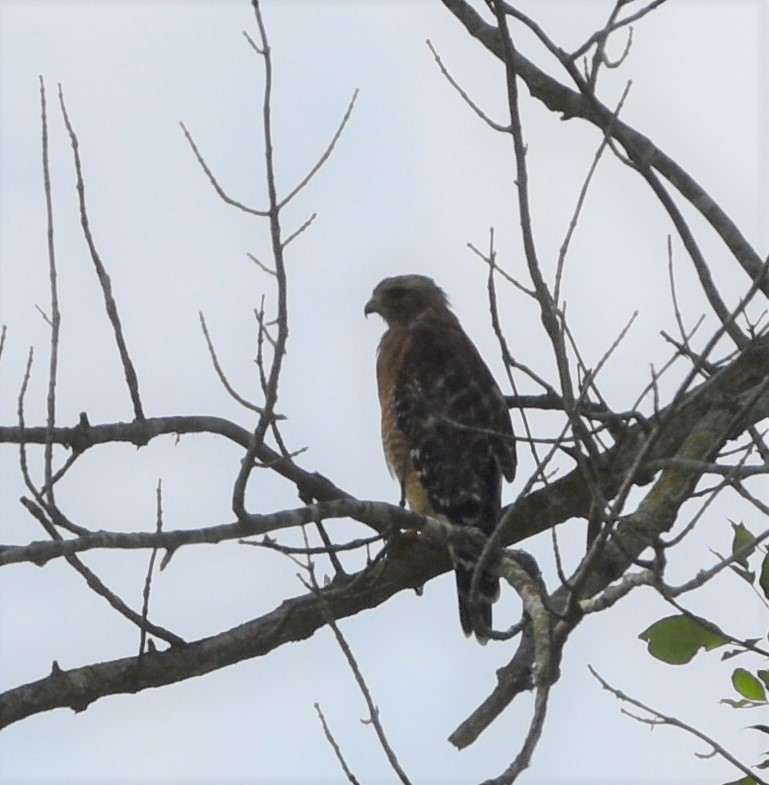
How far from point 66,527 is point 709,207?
2974 mm

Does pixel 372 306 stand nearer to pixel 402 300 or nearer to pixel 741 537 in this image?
pixel 402 300

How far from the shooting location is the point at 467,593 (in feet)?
20.5

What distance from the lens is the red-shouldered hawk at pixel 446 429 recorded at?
680 cm

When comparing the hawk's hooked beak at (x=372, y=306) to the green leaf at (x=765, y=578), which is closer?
the green leaf at (x=765, y=578)

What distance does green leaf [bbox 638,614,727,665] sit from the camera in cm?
431

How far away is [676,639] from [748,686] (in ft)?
1.23

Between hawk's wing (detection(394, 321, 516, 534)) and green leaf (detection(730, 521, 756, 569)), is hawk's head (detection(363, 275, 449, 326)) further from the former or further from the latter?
green leaf (detection(730, 521, 756, 569))

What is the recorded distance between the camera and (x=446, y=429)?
712cm

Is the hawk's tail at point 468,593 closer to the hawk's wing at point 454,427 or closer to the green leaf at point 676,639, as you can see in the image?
the hawk's wing at point 454,427

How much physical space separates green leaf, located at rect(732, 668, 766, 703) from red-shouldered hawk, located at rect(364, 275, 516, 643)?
6.70ft

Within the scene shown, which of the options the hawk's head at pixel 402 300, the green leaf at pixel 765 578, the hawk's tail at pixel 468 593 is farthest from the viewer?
the hawk's head at pixel 402 300

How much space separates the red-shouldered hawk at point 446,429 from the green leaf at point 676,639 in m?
1.66

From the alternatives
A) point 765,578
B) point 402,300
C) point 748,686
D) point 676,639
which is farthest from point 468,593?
point 402,300

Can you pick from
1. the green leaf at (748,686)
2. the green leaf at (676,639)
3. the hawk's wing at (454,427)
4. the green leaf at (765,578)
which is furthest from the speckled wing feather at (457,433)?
the green leaf at (748,686)
